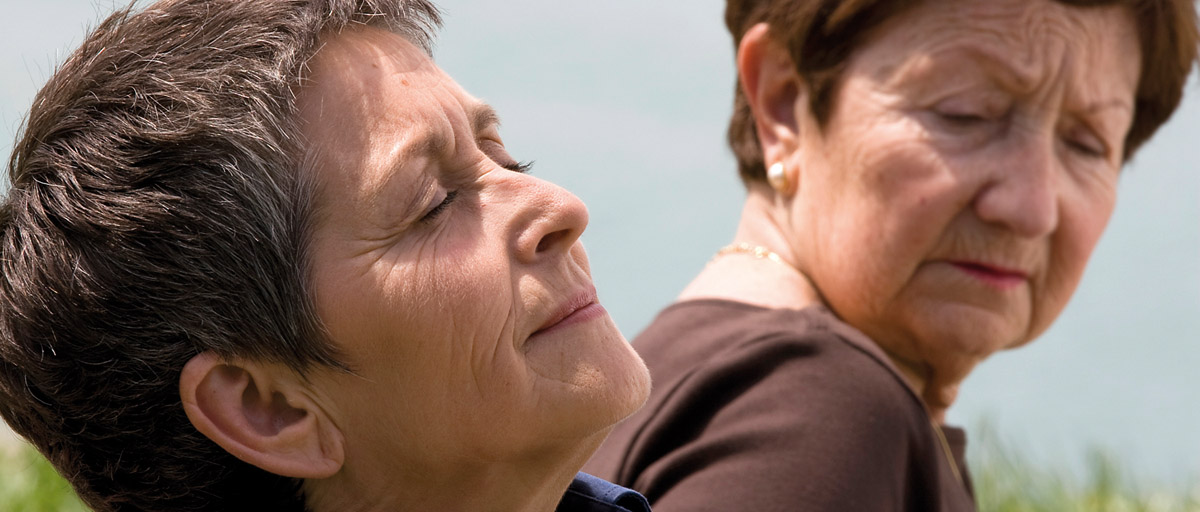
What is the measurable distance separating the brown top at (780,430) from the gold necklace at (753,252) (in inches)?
14.6

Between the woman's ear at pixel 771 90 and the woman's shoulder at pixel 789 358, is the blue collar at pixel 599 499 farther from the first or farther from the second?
the woman's ear at pixel 771 90

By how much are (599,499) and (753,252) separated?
3.60ft

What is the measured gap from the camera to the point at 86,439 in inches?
72.5

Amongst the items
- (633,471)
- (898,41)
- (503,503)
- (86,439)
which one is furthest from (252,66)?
(898,41)

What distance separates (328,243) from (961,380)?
75.2 inches

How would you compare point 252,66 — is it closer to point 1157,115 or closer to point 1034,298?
point 1034,298

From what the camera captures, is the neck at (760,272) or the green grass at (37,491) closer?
the neck at (760,272)

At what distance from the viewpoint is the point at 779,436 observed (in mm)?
2361

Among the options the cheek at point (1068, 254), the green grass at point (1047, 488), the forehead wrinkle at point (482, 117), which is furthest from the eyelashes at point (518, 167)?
the green grass at point (1047, 488)

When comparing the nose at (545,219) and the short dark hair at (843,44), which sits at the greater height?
the nose at (545,219)

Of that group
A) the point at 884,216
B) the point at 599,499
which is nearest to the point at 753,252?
the point at 884,216

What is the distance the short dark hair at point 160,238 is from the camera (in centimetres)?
173

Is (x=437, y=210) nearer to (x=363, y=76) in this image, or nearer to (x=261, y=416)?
(x=363, y=76)

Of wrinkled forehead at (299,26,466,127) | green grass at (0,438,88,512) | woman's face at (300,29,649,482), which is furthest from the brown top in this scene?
green grass at (0,438,88,512)
